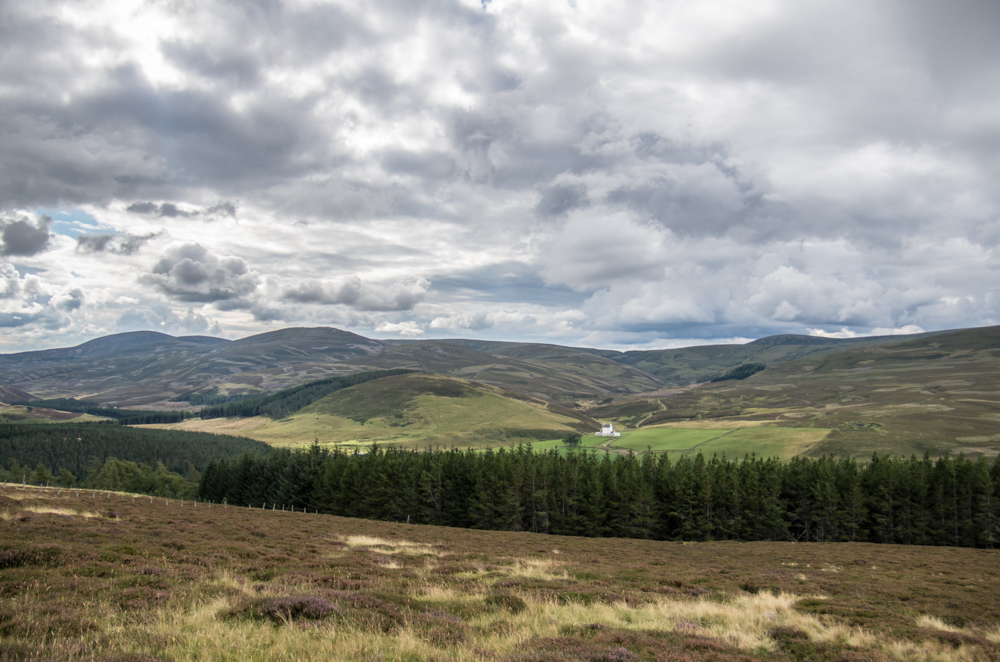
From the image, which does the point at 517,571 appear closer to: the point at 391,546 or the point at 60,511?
the point at 391,546

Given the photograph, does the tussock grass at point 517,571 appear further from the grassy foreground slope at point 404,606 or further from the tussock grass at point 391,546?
the tussock grass at point 391,546

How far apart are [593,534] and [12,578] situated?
71.5 m

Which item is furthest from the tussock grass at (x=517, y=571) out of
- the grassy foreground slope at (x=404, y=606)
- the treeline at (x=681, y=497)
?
the treeline at (x=681, y=497)

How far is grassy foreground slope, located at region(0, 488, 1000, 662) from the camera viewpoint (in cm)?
924

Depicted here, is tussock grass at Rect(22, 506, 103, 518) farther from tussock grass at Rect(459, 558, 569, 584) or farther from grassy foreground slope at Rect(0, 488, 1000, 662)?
tussock grass at Rect(459, 558, 569, 584)

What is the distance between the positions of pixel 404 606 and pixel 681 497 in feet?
233

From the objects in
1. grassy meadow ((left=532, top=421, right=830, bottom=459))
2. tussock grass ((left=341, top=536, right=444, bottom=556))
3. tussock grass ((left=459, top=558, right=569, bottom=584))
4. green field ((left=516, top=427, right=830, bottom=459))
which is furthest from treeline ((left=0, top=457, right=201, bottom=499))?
tussock grass ((left=459, top=558, right=569, bottom=584))

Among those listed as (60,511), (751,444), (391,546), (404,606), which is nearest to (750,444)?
(751,444)

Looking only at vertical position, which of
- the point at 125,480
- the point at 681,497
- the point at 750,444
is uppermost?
the point at 681,497

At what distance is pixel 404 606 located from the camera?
13195 millimetres

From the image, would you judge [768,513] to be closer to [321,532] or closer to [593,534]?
[593,534]

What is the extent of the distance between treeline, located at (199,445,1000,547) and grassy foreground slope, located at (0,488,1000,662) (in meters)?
44.5

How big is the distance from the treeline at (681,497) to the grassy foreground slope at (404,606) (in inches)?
1750

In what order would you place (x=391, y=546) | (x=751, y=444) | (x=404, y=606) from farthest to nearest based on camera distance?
(x=751, y=444) → (x=391, y=546) → (x=404, y=606)
